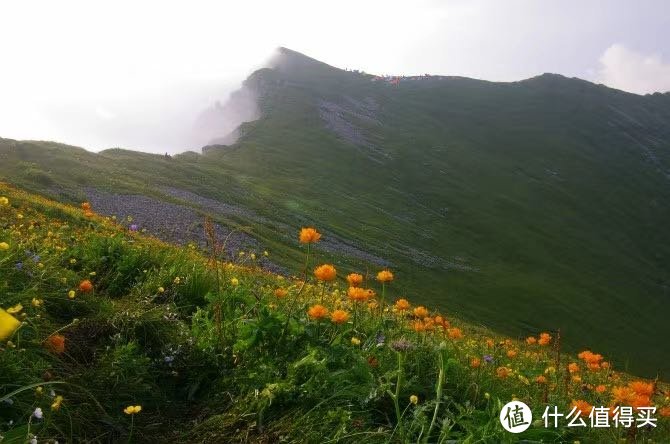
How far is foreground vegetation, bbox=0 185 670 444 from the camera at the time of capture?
12.3ft

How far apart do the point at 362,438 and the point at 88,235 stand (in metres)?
5.66

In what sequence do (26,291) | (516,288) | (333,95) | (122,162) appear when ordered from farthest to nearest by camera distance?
(333,95) < (516,288) < (122,162) < (26,291)

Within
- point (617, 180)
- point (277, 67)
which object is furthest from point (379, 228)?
point (277, 67)

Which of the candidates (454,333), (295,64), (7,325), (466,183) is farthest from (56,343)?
(295,64)

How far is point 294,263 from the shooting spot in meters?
39.1

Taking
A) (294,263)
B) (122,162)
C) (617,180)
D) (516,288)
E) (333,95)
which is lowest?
(516,288)

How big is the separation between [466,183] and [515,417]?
106856 mm

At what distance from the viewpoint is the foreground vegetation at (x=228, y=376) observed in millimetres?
3744

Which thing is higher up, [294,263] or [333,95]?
[333,95]

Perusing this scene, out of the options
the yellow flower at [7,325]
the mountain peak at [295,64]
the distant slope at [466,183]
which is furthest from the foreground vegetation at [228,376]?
the mountain peak at [295,64]

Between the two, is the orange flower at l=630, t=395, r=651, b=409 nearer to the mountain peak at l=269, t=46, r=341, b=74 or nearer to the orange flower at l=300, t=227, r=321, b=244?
the orange flower at l=300, t=227, r=321, b=244

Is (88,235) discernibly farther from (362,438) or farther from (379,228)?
(379,228)

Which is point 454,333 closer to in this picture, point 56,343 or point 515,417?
point 515,417

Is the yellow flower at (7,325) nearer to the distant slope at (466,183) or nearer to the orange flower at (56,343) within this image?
the orange flower at (56,343)
